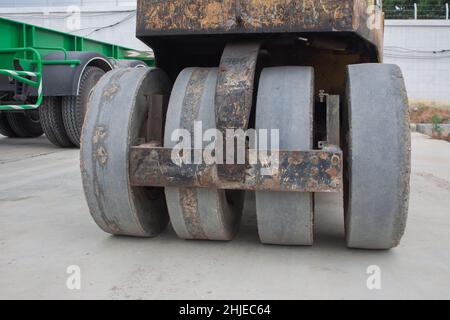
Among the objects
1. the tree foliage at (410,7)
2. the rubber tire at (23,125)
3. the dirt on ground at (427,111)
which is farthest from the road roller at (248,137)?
the tree foliage at (410,7)

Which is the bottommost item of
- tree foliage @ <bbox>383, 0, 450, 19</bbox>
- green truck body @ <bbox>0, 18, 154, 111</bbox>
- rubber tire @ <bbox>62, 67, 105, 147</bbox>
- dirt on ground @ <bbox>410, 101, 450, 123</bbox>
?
dirt on ground @ <bbox>410, 101, 450, 123</bbox>

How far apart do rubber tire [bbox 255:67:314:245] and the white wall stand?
14.8 metres

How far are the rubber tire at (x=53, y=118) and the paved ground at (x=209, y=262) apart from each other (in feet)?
13.9

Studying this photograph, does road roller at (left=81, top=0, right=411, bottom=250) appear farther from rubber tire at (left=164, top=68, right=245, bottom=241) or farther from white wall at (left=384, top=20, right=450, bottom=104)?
white wall at (left=384, top=20, right=450, bottom=104)

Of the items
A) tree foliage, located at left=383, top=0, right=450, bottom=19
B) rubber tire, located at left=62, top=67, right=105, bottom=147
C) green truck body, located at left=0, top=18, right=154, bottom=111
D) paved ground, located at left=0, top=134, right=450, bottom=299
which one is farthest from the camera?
tree foliage, located at left=383, top=0, right=450, bottom=19

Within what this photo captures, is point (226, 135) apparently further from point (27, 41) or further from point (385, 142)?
point (27, 41)

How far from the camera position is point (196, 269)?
8.57 feet

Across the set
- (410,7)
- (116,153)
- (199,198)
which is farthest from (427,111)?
(116,153)

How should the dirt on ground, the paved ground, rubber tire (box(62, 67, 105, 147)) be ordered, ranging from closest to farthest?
1. the paved ground
2. rubber tire (box(62, 67, 105, 147))
3. the dirt on ground

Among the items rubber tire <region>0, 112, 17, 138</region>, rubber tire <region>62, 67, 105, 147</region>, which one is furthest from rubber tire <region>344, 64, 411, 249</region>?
rubber tire <region>0, 112, 17, 138</region>

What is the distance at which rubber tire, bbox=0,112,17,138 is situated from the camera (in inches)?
385

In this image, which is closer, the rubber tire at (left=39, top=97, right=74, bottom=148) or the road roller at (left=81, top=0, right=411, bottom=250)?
the road roller at (left=81, top=0, right=411, bottom=250)

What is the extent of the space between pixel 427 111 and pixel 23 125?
36.3 feet

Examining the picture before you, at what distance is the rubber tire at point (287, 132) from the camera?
263 centimetres
